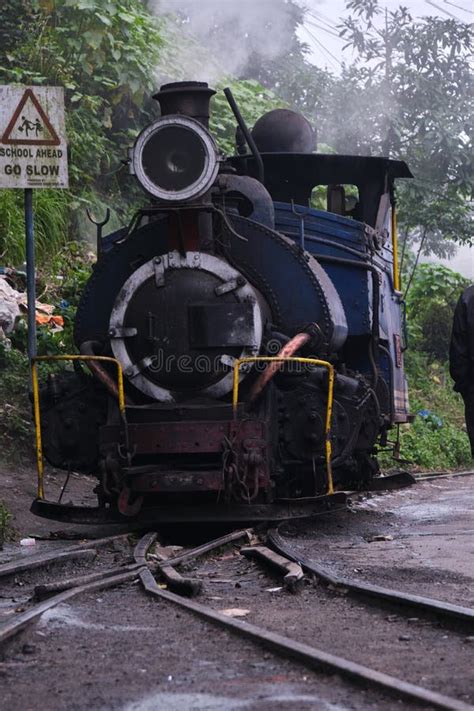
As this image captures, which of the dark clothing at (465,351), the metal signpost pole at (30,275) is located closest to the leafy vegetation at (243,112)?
the metal signpost pole at (30,275)

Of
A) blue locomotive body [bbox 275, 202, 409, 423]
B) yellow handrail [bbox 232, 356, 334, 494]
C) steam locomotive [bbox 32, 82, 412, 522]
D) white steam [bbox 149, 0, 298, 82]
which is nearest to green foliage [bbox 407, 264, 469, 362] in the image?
white steam [bbox 149, 0, 298, 82]

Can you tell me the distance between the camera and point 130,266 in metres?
8.14

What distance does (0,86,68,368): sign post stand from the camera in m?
8.63

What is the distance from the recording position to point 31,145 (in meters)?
8.72

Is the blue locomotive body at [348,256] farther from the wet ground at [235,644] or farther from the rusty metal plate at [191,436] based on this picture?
the wet ground at [235,644]

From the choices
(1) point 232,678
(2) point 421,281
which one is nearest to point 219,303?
(1) point 232,678

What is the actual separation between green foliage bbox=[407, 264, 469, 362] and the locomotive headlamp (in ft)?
49.3

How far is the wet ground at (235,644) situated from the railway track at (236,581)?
4cm

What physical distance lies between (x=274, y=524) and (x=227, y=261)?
176 cm

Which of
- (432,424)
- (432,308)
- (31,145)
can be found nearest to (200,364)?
(31,145)

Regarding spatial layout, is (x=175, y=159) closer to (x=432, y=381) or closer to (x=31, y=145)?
(x=31, y=145)

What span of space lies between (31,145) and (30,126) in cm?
14

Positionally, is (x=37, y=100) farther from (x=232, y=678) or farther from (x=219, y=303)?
(x=232, y=678)

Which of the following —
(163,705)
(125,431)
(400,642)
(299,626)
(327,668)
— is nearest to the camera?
(163,705)
